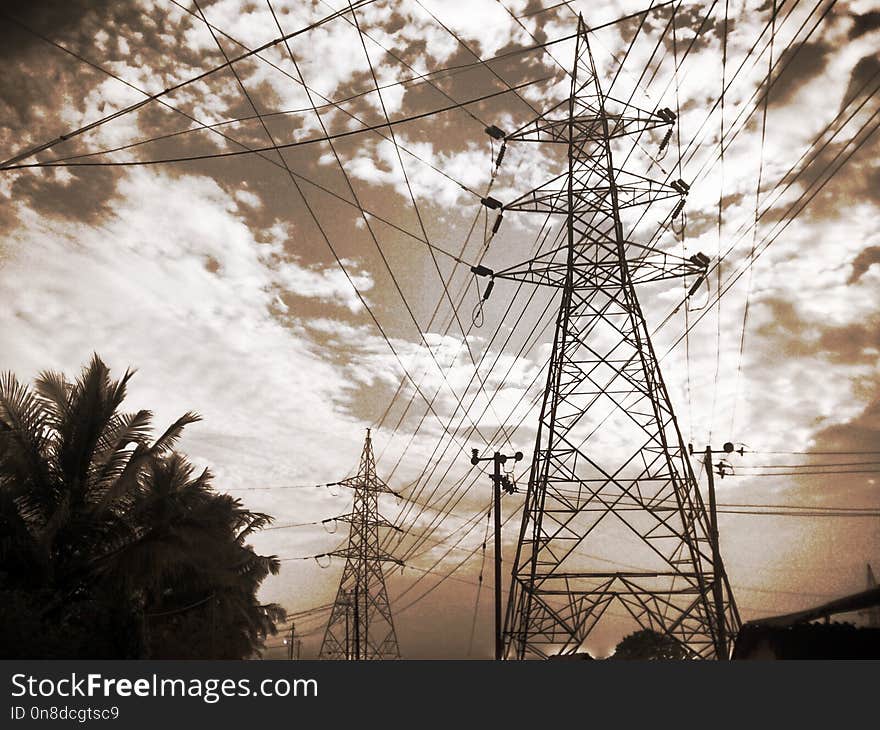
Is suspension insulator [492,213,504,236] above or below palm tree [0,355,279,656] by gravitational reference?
above

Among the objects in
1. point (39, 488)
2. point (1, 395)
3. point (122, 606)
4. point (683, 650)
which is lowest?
point (683, 650)

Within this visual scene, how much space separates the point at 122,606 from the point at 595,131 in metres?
16.5

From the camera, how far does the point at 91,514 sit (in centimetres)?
1515

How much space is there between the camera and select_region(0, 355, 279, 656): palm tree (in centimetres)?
1430

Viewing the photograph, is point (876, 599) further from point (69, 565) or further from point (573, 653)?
point (69, 565)

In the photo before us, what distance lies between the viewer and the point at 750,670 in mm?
6211

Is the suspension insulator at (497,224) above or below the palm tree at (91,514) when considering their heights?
above

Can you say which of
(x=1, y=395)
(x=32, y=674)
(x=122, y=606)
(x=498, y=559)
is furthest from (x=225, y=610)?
(x=32, y=674)

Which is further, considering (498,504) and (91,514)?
(498,504)

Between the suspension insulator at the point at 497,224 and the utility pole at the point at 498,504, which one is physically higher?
the suspension insulator at the point at 497,224

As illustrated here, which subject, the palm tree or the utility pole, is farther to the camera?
the utility pole

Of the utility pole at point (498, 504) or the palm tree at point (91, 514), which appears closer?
the palm tree at point (91, 514)

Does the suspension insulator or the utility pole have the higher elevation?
the suspension insulator

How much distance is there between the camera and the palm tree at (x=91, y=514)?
1430 cm
